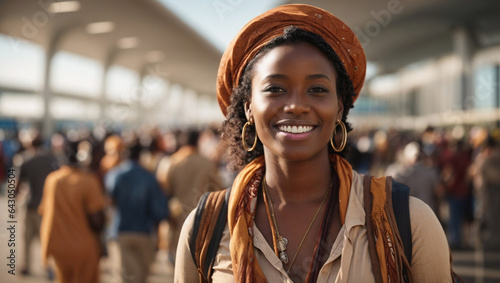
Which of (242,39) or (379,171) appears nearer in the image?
(242,39)

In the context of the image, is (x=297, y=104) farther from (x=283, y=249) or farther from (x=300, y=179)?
(x=283, y=249)

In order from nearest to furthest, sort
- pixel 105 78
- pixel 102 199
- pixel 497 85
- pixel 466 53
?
pixel 102 199 → pixel 497 85 → pixel 105 78 → pixel 466 53

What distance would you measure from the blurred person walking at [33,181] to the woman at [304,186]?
5.43 m

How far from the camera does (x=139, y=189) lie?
5.58 meters

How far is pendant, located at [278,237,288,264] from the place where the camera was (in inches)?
71.2

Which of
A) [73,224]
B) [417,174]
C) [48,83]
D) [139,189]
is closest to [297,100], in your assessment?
[73,224]

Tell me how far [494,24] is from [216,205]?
Answer: 2129 centimetres

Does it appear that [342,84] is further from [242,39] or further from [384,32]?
[384,32]

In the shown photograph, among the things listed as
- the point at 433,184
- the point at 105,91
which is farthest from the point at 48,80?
the point at 433,184

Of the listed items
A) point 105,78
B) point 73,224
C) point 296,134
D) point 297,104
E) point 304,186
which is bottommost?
point 73,224

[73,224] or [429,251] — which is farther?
[73,224]

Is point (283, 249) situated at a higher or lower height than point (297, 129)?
lower

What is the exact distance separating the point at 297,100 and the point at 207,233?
561mm

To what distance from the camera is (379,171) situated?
388 inches
